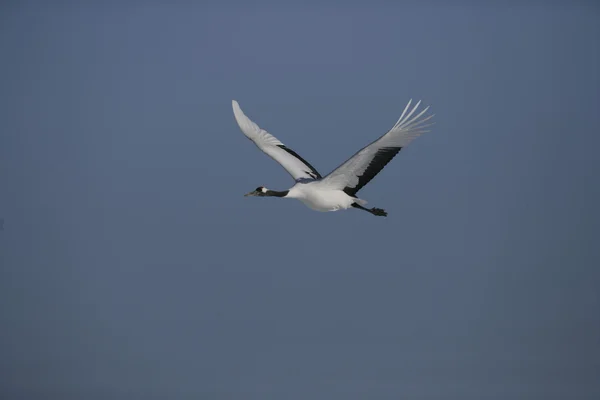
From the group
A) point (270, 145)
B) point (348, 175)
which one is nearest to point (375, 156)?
point (348, 175)

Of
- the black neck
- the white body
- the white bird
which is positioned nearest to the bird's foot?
the white bird

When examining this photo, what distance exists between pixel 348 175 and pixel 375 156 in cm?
41

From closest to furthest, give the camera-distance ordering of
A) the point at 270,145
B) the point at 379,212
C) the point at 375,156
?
the point at 375,156
the point at 379,212
the point at 270,145

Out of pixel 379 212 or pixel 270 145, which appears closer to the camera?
pixel 379 212

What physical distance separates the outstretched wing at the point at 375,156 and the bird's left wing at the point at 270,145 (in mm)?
1283

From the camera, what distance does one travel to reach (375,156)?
9734 millimetres

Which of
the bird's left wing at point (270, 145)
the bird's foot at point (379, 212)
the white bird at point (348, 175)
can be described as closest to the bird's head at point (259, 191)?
the white bird at point (348, 175)

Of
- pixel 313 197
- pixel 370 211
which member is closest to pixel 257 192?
pixel 313 197

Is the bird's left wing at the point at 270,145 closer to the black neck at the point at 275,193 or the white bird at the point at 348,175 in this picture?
the white bird at the point at 348,175

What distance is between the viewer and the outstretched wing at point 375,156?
951 centimetres

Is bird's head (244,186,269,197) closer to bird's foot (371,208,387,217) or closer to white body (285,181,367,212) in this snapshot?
white body (285,181,367,212)

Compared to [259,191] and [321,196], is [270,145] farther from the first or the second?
[321,196]

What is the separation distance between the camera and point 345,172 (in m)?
9.82

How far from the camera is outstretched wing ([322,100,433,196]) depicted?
951 centimetres
